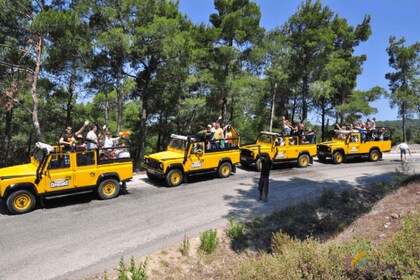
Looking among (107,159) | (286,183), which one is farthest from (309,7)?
(107,159)

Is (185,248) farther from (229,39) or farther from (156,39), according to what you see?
(229,39)

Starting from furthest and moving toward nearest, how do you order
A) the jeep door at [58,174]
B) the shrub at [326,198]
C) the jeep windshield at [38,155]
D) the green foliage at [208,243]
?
the shrub at [326,198]
the jeep windshield at [38,155]
the jeep door at [58,174]
the green foliage at [208,243]

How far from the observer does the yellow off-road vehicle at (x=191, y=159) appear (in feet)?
44.0

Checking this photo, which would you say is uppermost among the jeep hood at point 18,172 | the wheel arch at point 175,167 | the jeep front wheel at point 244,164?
the jeep hood at point 18,172

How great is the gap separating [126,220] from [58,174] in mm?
2843

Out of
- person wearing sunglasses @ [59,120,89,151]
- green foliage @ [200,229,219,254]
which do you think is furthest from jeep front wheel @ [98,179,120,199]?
green foliage @ [200,229,219,254]

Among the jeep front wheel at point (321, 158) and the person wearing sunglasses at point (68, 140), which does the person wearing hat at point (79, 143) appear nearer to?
the person wearing sunglasses at point (68, 140)

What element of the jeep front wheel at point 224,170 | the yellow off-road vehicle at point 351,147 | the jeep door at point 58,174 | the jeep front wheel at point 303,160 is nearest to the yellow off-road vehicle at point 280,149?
the jeep front wheel at point 303,160

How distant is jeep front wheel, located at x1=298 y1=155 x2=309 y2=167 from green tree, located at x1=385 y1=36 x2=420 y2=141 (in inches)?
923

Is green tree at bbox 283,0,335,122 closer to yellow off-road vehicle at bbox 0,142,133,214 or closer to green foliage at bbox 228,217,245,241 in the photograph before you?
yellow off-road vehicle at bbox 0,142,133,214

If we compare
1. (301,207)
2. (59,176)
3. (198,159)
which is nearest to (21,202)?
(59,176)

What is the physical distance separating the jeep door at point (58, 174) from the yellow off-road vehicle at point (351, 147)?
14156 mm

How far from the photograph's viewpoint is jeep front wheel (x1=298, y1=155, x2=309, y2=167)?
17.7 m

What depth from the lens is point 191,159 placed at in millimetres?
13930
